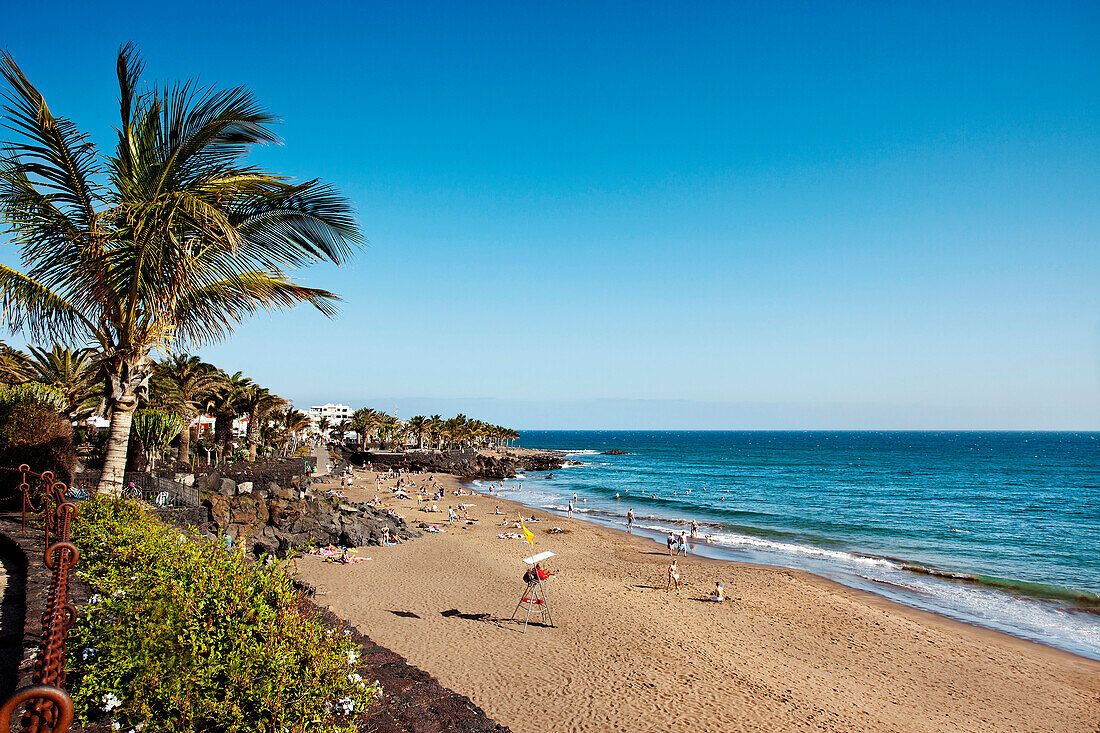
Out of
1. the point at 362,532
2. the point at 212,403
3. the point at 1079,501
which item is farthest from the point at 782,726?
the point at 1079,501

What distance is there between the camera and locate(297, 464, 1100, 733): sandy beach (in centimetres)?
1180

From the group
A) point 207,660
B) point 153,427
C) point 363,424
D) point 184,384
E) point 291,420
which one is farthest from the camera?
point 363,424

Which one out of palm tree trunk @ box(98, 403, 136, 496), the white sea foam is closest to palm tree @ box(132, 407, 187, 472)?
palm tree trunk @ box(98, 403, 136, 496)

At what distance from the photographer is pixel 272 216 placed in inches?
298

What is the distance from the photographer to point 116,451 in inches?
320

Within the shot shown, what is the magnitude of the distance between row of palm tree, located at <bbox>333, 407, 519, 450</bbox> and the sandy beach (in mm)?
76285

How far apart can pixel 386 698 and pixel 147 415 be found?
26.8 meters

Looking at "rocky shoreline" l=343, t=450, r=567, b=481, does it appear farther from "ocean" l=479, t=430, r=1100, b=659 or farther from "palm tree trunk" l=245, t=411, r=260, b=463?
"palm tree trunk" l=245, t=411, r=260, b=463

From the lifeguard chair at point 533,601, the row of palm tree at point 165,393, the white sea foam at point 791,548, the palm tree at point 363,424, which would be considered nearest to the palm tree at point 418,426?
the palm tree at point 363,424

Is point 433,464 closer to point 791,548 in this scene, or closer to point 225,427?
point 225,427

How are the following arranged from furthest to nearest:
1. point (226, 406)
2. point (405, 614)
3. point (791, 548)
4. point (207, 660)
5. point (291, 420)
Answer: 1. point (291, 420)
2. point (226, 406)
3. point (791, 548)
4. point (405, 614)
5. point (207, 660)

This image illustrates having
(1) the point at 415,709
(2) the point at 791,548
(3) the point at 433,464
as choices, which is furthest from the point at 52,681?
(3) the point at 433,464

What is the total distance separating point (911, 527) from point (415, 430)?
8770cm

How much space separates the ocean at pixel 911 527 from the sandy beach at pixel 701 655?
12.6 ft
